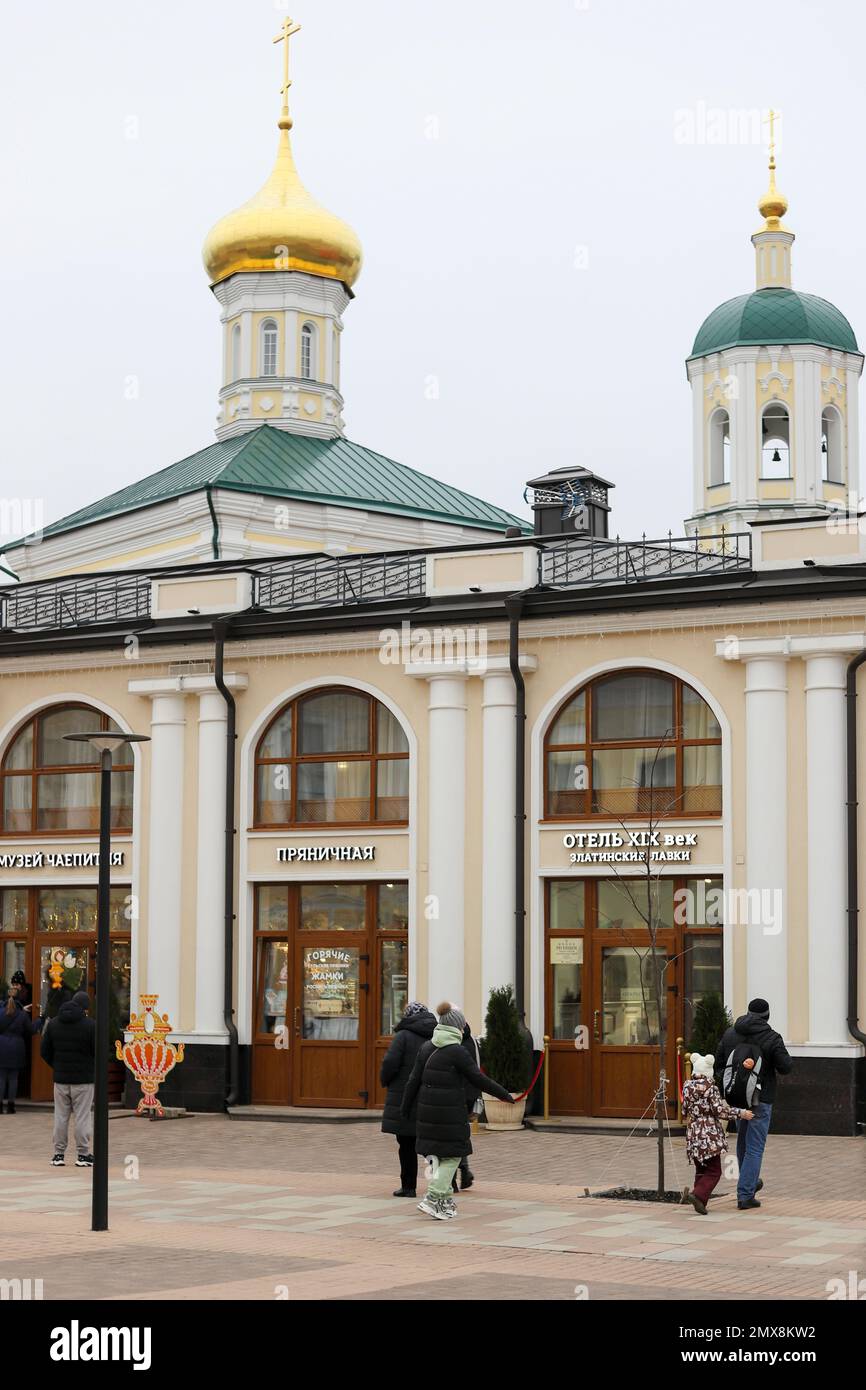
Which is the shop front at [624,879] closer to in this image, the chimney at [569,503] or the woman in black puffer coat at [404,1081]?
the woman in black puffer coat at [404,1081]

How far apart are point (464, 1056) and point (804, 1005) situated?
688 centimetres

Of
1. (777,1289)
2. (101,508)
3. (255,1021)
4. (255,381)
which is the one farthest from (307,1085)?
(255,381)

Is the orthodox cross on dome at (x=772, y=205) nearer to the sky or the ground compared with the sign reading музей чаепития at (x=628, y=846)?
nearer to the sky

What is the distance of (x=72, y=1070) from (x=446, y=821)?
19.8ft

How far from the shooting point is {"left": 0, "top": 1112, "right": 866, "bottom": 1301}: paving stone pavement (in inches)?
449

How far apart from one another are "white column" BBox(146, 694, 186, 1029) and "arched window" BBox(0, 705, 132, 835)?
75 centimetres

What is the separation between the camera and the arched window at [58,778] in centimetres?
2475

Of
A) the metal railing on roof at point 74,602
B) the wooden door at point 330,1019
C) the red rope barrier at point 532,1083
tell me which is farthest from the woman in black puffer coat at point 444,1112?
the metal railing on roof at point 74,602

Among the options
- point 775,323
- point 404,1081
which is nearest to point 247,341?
point 775,323

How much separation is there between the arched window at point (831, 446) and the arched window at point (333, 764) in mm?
31734

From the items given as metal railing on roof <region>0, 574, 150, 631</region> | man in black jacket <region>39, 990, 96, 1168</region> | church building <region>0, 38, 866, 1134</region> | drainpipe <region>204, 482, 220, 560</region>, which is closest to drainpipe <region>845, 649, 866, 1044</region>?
church building <region>0, 38, 866, 1134</region>

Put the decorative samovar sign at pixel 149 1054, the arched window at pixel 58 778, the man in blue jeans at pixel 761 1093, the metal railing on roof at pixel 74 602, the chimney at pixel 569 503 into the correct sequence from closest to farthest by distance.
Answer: the man in blue jeans at pixel 761 1093, the decorative samovar sign at pixel 149 1054, the arched window at pixel 58 778, the metal railing on roof at pixel 74 602, the chimney at pixel 569 503

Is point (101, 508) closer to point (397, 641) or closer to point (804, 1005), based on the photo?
point (397, 641)

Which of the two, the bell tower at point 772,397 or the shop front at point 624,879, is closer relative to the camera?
the shop front at point 624,879
